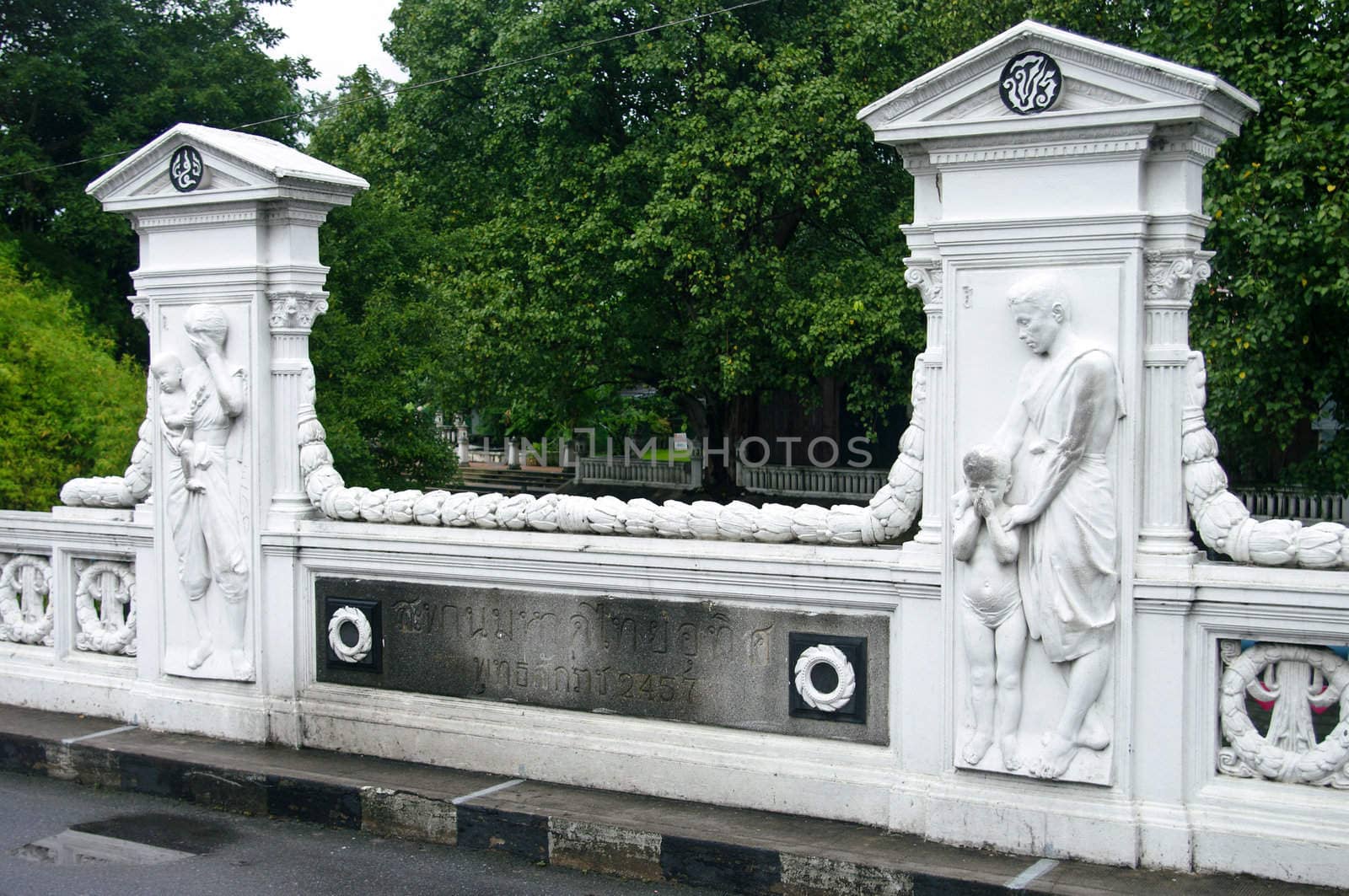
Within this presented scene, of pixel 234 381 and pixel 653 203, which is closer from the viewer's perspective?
pixel 234 381

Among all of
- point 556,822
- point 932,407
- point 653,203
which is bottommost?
point 556,822

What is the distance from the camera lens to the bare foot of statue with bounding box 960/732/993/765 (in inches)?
216

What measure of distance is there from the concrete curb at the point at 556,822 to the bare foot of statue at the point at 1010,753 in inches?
13.3

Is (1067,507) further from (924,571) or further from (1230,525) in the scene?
(924,571)

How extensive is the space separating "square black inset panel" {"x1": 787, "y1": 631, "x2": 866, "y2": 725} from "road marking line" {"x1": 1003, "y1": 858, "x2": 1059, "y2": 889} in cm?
91

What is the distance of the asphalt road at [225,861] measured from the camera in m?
5.76

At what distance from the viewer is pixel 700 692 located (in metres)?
6.26

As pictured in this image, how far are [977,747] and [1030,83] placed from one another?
2.51 meters

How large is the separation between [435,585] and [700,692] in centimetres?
152

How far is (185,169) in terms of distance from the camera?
7480 millimetres

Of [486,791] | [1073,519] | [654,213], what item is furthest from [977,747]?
[654,213]

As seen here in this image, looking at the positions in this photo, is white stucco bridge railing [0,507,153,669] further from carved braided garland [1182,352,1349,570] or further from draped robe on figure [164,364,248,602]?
carved braided garland [1182,352,1349,570]

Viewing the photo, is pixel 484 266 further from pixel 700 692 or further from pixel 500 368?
pixel 700 692

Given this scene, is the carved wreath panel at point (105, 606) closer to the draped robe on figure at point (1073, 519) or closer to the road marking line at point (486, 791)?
the road marking line at point (486, 791)
